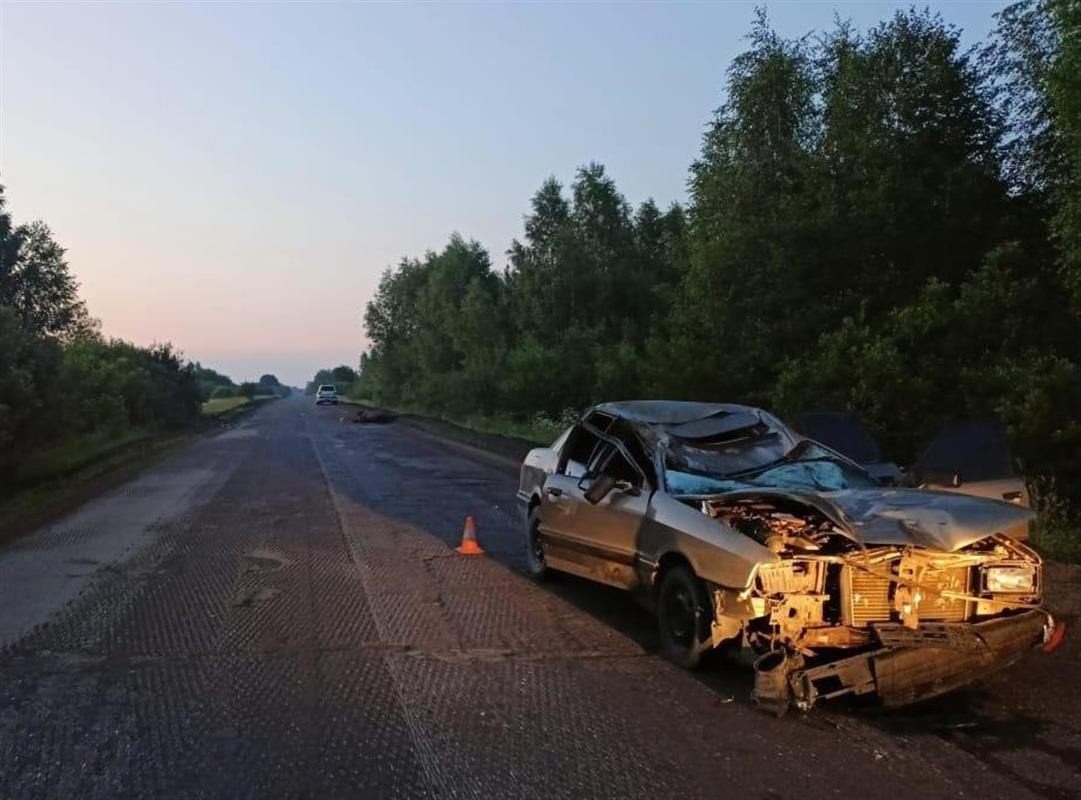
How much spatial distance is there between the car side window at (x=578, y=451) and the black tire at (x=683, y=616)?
2.02m

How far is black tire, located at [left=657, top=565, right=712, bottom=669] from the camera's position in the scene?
621 cm

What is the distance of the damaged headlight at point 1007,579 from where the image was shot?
5.81 m

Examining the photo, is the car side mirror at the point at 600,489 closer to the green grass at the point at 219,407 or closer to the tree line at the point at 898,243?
the tree line at the point at 898,243

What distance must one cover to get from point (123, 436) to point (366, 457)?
12272 mm

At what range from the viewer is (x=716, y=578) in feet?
19.6

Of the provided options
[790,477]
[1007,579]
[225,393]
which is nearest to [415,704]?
[790,477]

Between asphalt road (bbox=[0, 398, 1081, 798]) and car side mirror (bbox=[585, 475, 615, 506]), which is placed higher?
car side mirror (bbox=[585, 475, 615, 506])

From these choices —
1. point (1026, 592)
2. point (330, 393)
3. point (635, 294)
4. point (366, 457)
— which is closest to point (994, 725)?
point (1026, 592)

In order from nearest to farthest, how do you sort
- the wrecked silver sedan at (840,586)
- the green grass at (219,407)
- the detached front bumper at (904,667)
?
the detached front bumper at (904,667) < the wrecked silver sedan at (840,586) < the green grass at (219,407)

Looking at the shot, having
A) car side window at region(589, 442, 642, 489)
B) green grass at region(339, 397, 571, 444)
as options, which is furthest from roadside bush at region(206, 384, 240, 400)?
car side window at region(589, 442, 642, 489)

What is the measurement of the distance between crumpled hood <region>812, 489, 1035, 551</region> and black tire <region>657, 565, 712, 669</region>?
94 cm

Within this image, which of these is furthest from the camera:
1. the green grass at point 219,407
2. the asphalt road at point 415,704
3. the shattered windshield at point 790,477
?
the green grass at point 219,407

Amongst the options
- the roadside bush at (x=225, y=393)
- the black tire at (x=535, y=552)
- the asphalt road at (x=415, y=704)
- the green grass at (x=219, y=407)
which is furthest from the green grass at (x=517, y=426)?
the roadside bush at (x=225, y=393)

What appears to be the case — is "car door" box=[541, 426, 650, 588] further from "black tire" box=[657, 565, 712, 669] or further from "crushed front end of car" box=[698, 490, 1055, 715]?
"crushed front end of car" box=[698, 490, 1055, 715]
